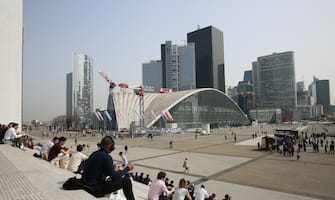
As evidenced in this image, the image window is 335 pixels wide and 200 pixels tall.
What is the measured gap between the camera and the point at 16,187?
15.0 feet

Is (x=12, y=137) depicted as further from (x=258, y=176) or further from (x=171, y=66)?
(x=171, y=66)

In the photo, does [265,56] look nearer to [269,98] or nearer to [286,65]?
[286,65]

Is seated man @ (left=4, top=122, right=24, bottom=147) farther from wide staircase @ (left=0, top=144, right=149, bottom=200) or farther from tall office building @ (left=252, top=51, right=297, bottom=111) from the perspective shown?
tall office building @ (left=252, top=51, right=297, bottom=111)

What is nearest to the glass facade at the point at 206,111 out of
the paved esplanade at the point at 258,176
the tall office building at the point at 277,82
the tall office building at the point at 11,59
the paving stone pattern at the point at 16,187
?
the tall office building at the point at 11,59

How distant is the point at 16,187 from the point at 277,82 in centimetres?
18731

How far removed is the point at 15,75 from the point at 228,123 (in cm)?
8821

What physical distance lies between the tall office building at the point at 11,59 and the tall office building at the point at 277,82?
17496cm

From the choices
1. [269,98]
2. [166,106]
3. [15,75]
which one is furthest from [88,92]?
[15,75]

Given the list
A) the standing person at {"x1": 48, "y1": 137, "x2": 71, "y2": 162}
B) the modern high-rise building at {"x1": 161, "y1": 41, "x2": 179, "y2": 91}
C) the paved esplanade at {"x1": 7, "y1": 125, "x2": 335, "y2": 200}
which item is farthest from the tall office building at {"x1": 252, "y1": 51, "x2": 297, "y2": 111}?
the standing person at {"x1": 48, "y1": 137, "x2": 71, "y2": 162}

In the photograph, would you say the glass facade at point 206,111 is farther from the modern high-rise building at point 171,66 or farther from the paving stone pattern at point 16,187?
the modern high-rise building at point 171,66

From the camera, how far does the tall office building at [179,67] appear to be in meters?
190

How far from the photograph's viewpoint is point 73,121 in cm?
12275

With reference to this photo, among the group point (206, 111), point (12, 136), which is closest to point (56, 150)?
point (12, 136)

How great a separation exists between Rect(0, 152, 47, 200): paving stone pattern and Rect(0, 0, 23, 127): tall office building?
22368mm
